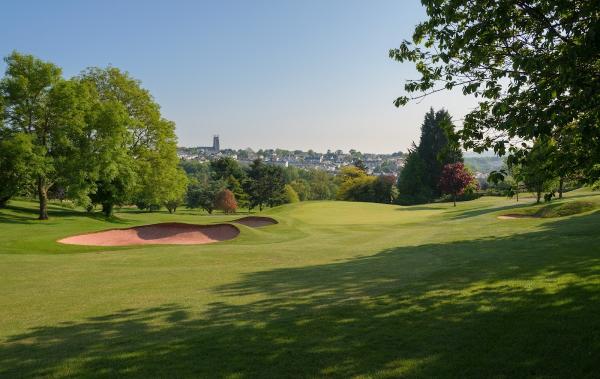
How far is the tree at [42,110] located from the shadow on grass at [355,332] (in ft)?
105

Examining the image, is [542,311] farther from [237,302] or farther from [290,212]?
[290,212]

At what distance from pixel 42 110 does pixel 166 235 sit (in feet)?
59.7

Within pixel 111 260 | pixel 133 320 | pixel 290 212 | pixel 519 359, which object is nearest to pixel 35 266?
pixel 111 260

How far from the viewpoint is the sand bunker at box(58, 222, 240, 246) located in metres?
28.4

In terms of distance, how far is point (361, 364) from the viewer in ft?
21.5

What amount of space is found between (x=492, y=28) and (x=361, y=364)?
7221 millimetres

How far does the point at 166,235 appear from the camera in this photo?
2995 centimetres

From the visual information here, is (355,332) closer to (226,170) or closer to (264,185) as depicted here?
(264,185)

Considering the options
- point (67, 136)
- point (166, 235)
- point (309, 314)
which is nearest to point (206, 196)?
point (67, 136)

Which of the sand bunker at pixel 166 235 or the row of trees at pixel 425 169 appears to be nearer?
the sand bunker at pixel 166 235

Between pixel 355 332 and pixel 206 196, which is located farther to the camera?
pixel 206 196

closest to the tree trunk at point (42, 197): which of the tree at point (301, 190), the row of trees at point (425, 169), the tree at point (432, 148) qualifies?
the row of trees at point (425, 169)

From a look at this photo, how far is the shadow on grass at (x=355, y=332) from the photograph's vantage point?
21.2 feet

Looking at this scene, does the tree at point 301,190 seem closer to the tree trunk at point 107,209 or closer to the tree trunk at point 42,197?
the tree trunk at point 107,209
